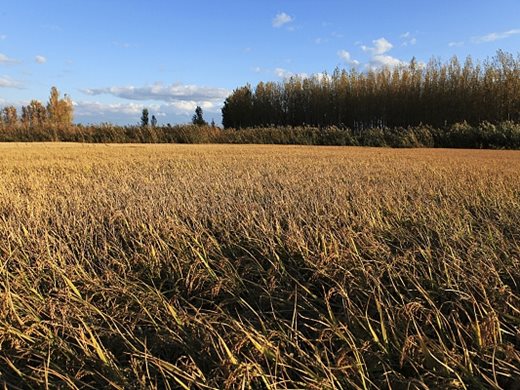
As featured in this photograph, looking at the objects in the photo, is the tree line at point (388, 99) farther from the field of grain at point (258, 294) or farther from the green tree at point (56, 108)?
the field of grain at point (258, 294)

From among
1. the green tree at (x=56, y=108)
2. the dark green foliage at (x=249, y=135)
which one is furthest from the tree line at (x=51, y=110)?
the dark green foliage at (x=249, y=135)

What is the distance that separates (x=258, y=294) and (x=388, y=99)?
3222cm

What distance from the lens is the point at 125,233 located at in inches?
128

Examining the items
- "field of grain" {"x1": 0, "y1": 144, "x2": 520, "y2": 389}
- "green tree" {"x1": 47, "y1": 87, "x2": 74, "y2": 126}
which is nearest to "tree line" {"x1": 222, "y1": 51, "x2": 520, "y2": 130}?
"green tree" {"x1": 47, "y1": 87, "x2": 74, "y2": 126}

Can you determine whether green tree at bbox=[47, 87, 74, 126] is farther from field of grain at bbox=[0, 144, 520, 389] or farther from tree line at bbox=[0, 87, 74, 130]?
field of grain at bbox=[0, 144, 520, 389]

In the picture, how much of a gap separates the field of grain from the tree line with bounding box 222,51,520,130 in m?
27.3

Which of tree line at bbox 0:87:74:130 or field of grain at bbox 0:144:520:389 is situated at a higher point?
tree line at bbox 0:87:74:130

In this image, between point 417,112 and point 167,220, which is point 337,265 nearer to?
point 167,220

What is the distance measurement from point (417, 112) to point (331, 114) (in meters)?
7.32

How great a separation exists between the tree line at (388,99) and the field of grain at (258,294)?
27273 mm

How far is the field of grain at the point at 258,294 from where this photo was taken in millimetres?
1646

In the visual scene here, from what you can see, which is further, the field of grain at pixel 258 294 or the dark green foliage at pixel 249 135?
the dark green foliage at pixel 249 135

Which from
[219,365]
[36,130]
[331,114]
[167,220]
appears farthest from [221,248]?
[331,114]

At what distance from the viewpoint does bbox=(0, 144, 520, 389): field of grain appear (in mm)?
1646
